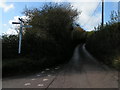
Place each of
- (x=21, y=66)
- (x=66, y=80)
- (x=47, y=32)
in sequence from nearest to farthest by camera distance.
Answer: (x=66, y=80) → (x=21, y=66) → (x=47, y=32)

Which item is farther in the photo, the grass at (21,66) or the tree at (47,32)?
the tree at (47,32)

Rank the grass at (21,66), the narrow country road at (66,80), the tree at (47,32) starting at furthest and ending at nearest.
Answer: the tree at (47,32) → the grass at (21,66) → the narrow country road at (66,80)

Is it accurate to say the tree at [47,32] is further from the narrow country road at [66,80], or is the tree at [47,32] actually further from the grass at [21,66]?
the narrow country road at [66,80]

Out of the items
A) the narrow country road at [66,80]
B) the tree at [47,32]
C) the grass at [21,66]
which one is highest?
the tree at [47,32]

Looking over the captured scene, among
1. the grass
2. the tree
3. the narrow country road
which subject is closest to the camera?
the narrow country road

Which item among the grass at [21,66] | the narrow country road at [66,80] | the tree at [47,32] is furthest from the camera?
the tree at [47,32]

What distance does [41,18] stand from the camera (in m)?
26.0

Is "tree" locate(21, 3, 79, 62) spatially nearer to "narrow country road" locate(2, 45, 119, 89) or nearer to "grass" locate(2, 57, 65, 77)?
"grass" locate(2, 57, 65, 77)

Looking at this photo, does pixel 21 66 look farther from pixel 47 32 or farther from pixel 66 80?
pixel 47 32

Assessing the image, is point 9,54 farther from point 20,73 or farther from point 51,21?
point 51,21

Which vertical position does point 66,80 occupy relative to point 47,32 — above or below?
below

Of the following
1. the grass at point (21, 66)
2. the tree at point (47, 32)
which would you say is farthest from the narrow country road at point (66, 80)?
the tree at point (47, 32)

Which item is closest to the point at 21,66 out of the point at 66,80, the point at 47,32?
the point at 66,80

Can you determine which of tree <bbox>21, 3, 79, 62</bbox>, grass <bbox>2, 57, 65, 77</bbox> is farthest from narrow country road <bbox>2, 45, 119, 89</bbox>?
tree <bbox>21, 3, 79, 62</bbox>
